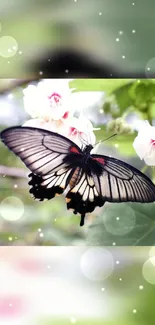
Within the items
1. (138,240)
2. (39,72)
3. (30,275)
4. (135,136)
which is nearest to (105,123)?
(135,136)

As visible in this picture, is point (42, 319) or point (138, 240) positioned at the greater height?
point (138, 240)

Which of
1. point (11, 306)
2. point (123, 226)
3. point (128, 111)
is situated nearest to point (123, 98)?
point (128, 111)

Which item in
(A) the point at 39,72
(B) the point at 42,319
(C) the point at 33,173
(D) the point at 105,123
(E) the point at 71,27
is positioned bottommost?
(B) the point at 42,319

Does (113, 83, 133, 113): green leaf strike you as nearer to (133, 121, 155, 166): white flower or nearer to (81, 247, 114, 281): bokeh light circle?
(133, 121, 155, 166): white flower

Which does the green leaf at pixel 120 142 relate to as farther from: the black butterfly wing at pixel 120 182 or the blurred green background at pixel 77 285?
the blurred green background at pixel 77 285

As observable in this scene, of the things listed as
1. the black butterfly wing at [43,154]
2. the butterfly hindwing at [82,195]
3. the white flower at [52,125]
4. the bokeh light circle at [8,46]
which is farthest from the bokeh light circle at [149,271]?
the bokeh light circle at [8,46]

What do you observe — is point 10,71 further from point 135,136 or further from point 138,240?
point 138,240

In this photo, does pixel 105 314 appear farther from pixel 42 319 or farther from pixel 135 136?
pixel 135 136
